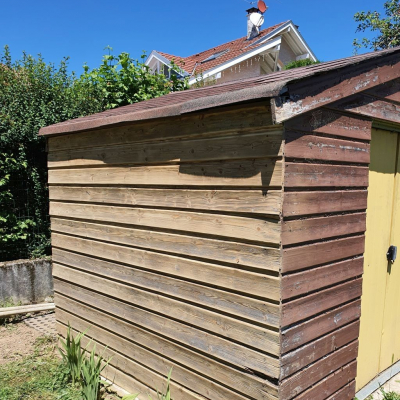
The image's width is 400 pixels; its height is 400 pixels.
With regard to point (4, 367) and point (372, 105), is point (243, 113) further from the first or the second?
point (4, 367)

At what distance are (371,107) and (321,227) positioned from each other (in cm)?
104

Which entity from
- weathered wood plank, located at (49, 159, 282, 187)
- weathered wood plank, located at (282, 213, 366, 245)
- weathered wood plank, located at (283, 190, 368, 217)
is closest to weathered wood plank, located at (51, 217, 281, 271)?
weathered wood plank, located at (282, 213, 366, 245)

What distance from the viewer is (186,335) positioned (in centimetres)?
285

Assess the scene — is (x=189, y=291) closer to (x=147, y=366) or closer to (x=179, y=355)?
(x=179, y=355)

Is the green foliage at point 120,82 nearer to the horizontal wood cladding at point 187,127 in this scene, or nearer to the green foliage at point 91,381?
the horizontal wood cladding at point 187,127

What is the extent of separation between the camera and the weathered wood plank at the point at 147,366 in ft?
9.04

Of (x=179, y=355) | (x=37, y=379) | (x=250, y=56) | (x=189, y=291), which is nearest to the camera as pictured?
(x=189, y=291)

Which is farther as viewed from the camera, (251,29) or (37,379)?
(251,29)

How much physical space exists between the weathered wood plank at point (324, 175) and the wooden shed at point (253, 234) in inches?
0.5

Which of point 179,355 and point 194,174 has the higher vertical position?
point 194,174

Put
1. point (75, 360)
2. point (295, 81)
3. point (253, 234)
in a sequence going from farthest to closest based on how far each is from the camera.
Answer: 1. point (75, 360)
2. point (253, 234)
3. point (295, 81)

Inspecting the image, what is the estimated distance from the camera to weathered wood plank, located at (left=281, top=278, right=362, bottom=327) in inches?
90.5

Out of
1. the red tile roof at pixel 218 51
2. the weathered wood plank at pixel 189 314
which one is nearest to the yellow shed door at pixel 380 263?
the weathered wood plank at pixel 189 314

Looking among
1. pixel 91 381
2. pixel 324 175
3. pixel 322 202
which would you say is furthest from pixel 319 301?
pixel 91 381
